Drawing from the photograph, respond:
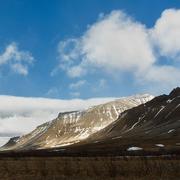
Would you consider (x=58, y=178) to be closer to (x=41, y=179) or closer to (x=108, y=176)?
(x=41, y=179)

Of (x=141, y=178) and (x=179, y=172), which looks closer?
(x=141, y=178)

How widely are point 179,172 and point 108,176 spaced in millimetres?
5240

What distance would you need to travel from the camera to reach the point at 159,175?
28359 millimetres

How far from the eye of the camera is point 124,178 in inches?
1097

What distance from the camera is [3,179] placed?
29797mm

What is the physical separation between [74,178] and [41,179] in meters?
2.37

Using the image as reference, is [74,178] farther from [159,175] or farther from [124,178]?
[159,175]

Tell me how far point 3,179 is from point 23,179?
4.64 ft

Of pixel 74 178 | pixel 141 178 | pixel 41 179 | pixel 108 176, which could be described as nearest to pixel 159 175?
pixel 141 178

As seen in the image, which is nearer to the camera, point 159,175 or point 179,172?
point 159,175

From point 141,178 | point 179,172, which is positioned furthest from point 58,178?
point 179,172

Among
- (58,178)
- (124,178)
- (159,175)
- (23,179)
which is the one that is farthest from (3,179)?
(159,175)

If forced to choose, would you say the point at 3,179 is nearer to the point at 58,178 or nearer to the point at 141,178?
the point at 58,178

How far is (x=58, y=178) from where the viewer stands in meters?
29.3
